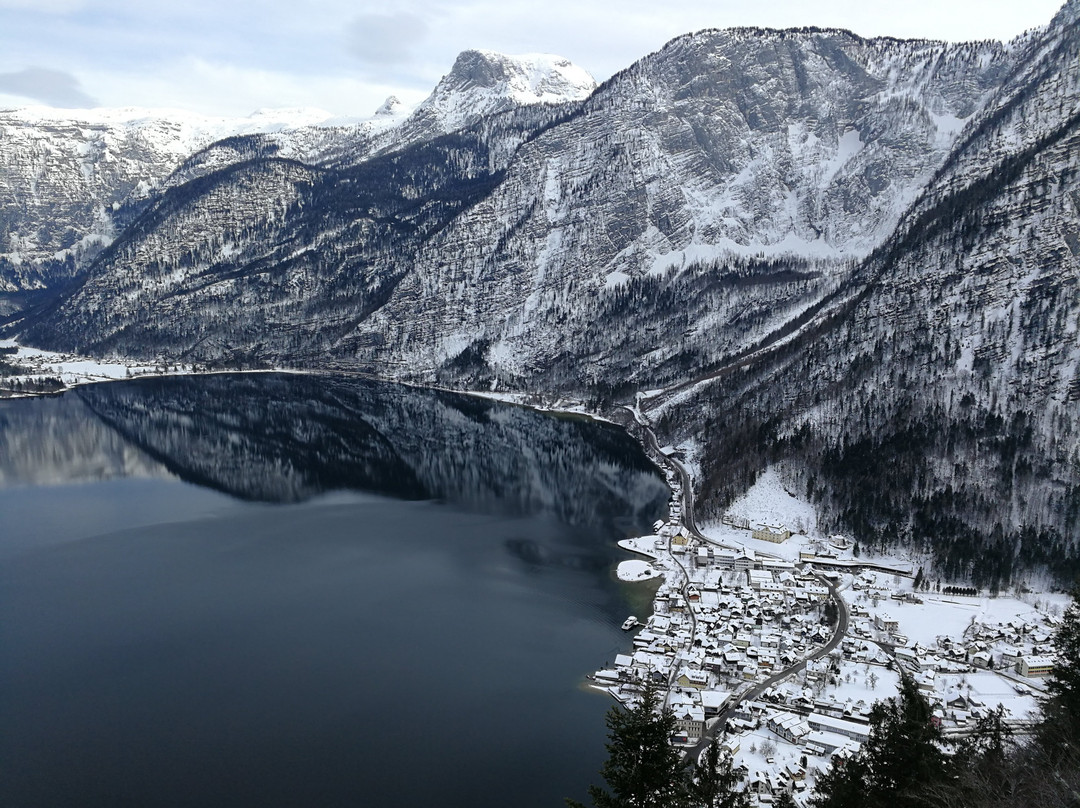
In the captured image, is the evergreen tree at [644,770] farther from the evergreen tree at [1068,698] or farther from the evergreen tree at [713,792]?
the evergreen tree at [1068,698]

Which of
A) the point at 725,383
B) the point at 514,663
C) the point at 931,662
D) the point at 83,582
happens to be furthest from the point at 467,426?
the point at 931,662

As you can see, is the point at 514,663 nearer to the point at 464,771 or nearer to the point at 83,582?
the point at 464,771

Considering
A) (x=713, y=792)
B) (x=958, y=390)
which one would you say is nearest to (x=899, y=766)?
(x=713, y=792)

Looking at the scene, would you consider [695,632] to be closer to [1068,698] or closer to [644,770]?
[1068,698]

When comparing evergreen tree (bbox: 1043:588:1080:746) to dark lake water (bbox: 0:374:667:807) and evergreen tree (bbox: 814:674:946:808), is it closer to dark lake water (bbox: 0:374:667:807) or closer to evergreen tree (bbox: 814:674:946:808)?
evergreen tree (bbox: 814:674:946:808)

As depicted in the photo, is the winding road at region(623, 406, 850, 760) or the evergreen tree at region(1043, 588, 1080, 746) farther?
the winding road at region(623, 406, 850, 760)

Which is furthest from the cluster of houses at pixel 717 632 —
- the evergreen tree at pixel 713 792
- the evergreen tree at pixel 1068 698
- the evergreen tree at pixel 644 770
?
the evergreen tree at pixel 644 770

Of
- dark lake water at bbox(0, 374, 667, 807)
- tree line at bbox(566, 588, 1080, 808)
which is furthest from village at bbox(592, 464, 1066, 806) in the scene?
tree line at bbox(566, 588, 1080, 808)
